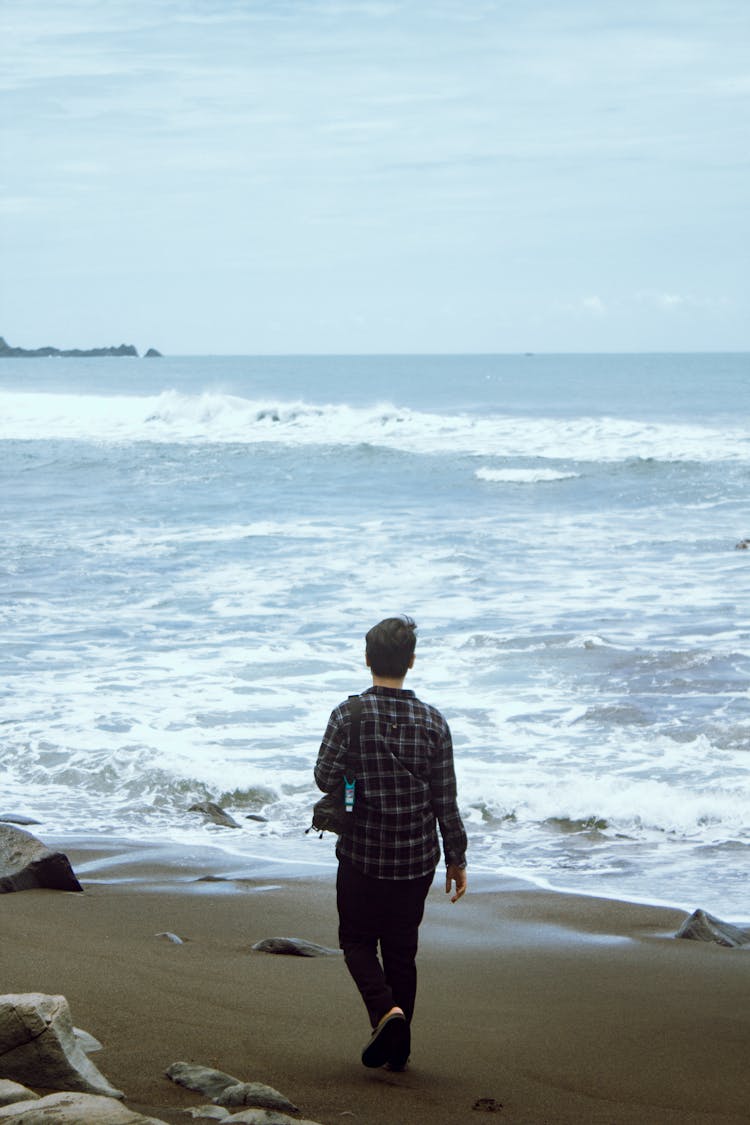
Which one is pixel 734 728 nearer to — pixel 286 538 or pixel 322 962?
pixel 322 962

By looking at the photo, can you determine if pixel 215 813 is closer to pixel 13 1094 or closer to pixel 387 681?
pixel 387 681

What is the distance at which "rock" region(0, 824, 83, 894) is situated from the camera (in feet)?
18.9

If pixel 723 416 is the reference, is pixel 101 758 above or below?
below

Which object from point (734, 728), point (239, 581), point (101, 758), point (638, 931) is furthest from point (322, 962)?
point (239, 581)

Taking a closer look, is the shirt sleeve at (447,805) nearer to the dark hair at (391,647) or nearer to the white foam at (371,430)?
the dark hair at (391,647)

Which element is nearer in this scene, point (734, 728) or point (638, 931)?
point (638, 931)

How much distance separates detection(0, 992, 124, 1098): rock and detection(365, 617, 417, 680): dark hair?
4.16 ft

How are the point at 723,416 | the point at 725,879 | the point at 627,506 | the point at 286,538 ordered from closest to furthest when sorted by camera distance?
the point at 725,879 < the point at 286,538 < the point at 627,506 < the point at 723,416

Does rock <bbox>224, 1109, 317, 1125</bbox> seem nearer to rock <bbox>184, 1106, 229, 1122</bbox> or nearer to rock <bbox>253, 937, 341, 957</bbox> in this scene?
rock <bbox>184, 1106, 229, 1122</bbox>

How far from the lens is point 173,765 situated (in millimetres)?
8219

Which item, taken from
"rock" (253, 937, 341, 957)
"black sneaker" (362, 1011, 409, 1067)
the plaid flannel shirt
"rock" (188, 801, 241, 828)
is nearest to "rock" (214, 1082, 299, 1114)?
"black sneaker" (362, 1011, 409, 1067)

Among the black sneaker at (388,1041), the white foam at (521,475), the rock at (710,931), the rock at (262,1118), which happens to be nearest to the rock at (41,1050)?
the rock at (262,1118)

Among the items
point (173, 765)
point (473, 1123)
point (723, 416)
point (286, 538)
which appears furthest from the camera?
point (723, 416)

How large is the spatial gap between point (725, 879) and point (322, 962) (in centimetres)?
242
